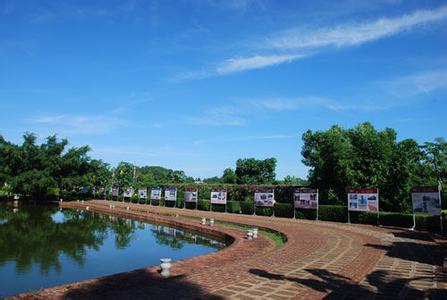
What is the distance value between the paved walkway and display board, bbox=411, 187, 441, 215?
11.1 feet

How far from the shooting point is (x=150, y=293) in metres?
6.32

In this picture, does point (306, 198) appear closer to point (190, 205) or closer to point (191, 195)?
point (191, 195)

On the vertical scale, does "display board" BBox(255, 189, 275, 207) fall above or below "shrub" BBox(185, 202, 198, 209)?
above

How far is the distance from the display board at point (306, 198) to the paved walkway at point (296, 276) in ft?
30.9

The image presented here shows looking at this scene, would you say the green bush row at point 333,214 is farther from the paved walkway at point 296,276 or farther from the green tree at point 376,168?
the paved walkway at point 296,276

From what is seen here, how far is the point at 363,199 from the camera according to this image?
19109 millimetres

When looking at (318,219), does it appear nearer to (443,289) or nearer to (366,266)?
(366,266)

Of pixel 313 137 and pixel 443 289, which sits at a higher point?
pixel 313 137

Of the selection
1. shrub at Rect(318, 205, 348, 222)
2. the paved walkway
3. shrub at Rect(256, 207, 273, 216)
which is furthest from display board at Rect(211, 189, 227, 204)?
the paved walkway

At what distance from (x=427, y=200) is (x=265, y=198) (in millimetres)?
10883

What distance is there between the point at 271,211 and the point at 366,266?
16.6 meters

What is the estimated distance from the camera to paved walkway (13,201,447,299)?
6.23 meters

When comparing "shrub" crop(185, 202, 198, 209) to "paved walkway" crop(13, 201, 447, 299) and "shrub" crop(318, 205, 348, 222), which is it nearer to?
"shrub" crop(318, 205, 348, 222)

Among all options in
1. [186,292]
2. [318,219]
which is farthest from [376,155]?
[186,292]
